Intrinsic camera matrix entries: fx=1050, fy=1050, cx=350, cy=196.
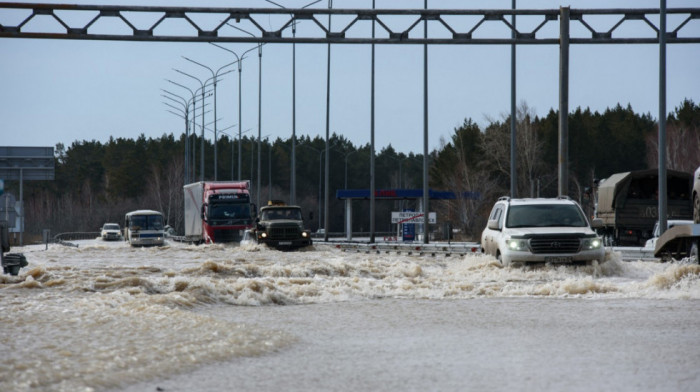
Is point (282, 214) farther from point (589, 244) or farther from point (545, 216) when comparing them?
point (589, 244)

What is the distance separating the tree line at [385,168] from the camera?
309 feet

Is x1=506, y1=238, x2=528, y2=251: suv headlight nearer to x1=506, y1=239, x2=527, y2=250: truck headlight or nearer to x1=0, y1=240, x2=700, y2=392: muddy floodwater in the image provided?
x1=506, y1=239, x2=527, y2=250: truck headlight

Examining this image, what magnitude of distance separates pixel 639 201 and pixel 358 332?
31.6 meters


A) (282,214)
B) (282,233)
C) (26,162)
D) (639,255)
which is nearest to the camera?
(639,255)

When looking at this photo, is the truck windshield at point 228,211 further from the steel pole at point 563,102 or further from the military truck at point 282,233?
the steel pole at point 563,102

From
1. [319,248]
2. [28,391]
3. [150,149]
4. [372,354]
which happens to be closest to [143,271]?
[372,354]

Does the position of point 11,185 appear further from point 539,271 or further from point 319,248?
point 539,271

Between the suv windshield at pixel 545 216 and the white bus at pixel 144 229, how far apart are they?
44.0 meters

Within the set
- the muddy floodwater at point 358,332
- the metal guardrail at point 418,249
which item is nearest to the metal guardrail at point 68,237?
the metal guardrail at point 418,249

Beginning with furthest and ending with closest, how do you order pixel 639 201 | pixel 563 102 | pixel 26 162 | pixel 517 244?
pixel 26 162 → pixel 639 201 → pixel 563 102 → pixel 517 244

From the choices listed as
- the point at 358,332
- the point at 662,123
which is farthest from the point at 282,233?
the point at 358,332

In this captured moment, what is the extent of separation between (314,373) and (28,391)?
2482 mm

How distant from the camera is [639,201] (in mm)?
42250

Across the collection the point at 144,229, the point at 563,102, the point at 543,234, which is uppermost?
the point at 563,102
